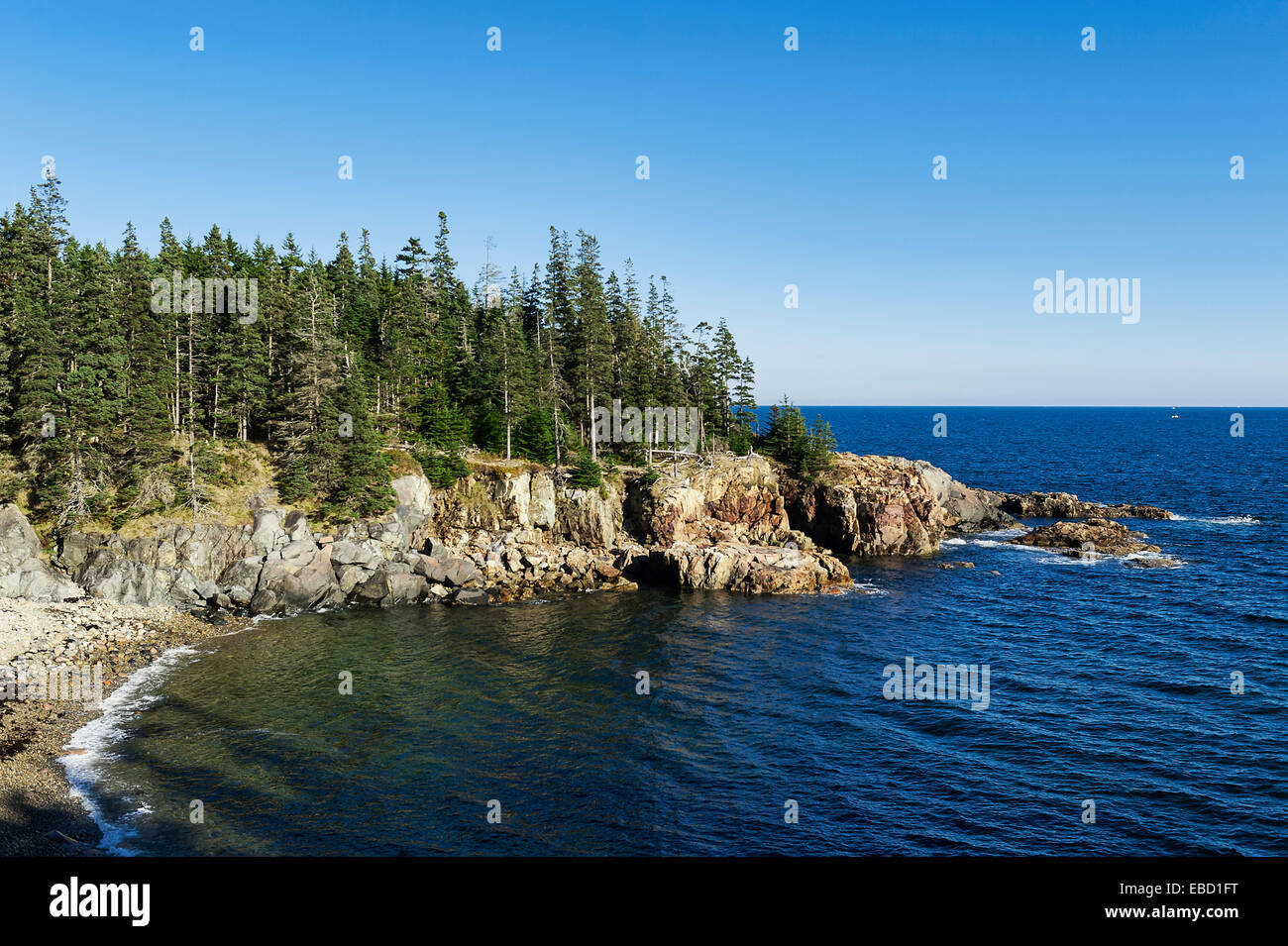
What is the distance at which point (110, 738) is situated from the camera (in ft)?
112

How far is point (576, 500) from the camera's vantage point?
70.8 meters

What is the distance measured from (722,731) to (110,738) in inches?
1167

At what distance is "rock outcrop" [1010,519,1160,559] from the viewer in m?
72.7

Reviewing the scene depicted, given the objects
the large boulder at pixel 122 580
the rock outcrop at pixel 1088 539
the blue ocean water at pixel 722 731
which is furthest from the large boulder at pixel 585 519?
the rock outcrop at pixel 1088 539

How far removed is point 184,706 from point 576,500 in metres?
38.7

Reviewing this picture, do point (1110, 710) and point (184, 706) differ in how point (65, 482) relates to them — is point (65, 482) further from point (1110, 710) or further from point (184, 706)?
point (1110, 710)

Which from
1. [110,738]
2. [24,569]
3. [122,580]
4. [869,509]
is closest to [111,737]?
[110,738]

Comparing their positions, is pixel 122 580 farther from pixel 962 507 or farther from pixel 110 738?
pixel 962 507

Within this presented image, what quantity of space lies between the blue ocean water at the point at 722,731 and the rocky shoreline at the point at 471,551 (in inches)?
119

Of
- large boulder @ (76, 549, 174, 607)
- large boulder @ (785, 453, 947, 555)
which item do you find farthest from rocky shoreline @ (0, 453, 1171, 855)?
large boulder @ (785, 453, 947, 555)

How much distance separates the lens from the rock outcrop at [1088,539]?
72.7m

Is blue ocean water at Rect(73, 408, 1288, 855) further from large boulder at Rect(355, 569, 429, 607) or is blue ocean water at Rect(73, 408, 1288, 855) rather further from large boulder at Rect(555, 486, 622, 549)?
large boulder at Rect(555, 486, 622, 549)

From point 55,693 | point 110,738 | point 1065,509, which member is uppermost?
point 1065,509

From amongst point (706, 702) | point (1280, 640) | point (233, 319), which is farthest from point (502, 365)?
point (1280, 640)
